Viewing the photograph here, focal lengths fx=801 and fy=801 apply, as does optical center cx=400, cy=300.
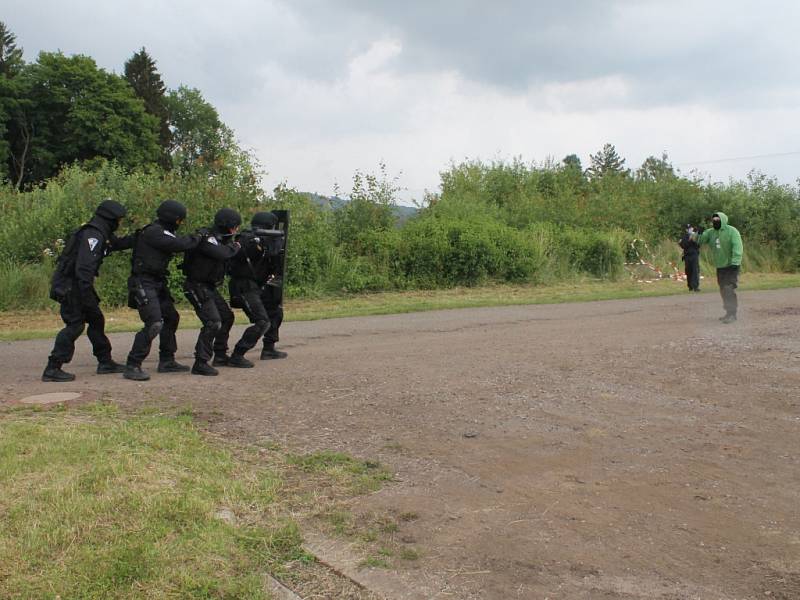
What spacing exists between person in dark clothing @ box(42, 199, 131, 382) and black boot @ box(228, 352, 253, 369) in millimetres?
1672

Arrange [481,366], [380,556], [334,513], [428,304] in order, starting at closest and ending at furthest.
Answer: [380,556] → [334,513] → [481,366] → [428,304]

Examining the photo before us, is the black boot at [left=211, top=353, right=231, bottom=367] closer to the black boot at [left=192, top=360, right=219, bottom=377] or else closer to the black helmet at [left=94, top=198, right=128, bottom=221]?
the black boot at [left=192, top=360, right=219, bottom=377]

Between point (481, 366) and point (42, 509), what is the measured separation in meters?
6.02

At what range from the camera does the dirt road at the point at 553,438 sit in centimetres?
414

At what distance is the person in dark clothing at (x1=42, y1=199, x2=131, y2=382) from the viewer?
8633mm

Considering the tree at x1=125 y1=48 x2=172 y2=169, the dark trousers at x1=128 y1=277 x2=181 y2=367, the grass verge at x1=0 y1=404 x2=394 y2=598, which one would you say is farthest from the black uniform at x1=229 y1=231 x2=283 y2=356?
the tree at x1=125 y1=48 x2=172 y2=169

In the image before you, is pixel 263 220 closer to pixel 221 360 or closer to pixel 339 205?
pixel 221 360

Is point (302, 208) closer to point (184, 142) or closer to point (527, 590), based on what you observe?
point (527, 590)

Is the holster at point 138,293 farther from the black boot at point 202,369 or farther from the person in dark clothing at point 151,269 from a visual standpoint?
the black boot at point 202,369

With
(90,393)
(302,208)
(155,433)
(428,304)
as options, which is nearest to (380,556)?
(155,433)

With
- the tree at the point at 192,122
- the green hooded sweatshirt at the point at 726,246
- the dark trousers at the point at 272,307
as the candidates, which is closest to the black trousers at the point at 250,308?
the dark trousers at the point at 272,307

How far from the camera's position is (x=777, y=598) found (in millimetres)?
3797

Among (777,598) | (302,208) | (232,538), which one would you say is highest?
(302,208)

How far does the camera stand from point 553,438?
21.3 ft
